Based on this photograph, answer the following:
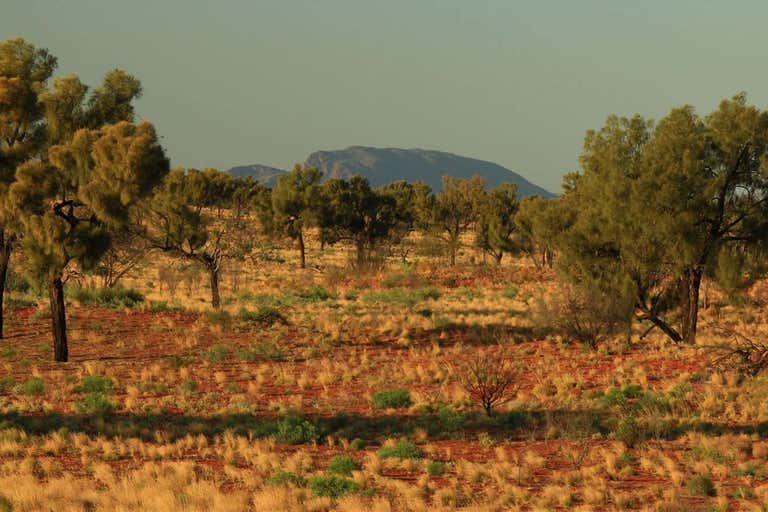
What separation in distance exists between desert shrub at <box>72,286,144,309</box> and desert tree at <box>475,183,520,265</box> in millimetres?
36040

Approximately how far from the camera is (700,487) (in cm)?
1214

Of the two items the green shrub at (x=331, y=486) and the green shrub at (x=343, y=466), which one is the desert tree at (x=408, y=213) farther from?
the green shrub at (x=331, y=486)

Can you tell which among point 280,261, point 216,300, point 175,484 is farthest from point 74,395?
point 280,261

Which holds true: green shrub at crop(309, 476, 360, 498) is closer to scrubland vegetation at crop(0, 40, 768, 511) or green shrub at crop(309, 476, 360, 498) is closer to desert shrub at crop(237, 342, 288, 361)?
scrubland vegetation at crop(0, 40, 768, 511)

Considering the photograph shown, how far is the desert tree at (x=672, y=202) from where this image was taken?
82.3ft

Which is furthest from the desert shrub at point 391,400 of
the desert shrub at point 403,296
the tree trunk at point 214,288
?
the desert shrub at point 403,296

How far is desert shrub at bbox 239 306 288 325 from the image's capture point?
103ft

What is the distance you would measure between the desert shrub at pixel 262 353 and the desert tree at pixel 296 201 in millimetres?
43928

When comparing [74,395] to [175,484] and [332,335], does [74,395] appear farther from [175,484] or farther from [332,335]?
[332,335]

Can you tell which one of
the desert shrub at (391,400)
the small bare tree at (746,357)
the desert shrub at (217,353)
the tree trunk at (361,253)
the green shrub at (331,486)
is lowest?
the green shrub at (331,486)

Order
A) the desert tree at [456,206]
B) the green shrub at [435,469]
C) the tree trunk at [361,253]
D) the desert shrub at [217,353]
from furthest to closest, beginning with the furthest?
the desert tree at [456,206], the tree trunk at [361,253], the desert shrub at [217,353], the green shrub at [435,469]

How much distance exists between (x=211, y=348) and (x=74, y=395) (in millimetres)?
5928

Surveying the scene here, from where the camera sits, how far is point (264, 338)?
93.7 feet

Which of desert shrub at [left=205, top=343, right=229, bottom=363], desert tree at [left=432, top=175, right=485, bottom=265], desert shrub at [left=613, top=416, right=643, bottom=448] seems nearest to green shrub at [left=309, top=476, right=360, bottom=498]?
desert shrub at [left=613, top=416, right=643, bottom=448]
